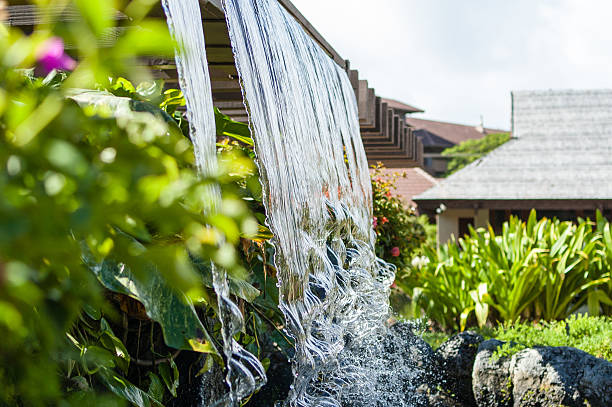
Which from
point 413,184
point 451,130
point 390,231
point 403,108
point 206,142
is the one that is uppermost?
point 206,142

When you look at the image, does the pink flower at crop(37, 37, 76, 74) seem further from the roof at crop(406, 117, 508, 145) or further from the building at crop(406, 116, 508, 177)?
the roof at crop(406, 117, 508, 145)

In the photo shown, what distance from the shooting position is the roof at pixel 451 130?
150 ft

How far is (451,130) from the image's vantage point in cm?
4750

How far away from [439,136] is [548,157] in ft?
101

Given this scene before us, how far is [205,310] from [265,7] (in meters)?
1.64

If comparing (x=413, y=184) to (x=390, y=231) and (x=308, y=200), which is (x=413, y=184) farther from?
(x=308, y=200)

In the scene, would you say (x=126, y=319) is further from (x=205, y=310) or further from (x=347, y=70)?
(x=347, y=70)

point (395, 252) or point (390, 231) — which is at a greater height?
point (390, 231)

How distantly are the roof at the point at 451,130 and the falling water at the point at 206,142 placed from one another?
42940mm

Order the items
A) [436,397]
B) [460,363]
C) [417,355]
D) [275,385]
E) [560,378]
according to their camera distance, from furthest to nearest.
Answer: [417,355] < [460,363] < [436,397] < [560,378] < [275,385]

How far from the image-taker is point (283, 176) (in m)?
2.86

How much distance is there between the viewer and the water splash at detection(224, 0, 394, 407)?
2.71 m

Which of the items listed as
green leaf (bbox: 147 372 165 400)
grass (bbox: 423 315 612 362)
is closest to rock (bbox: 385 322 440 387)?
grass (bbox: 423 315 612 362)

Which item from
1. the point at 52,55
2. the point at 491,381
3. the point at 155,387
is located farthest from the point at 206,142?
the point at 491,381
